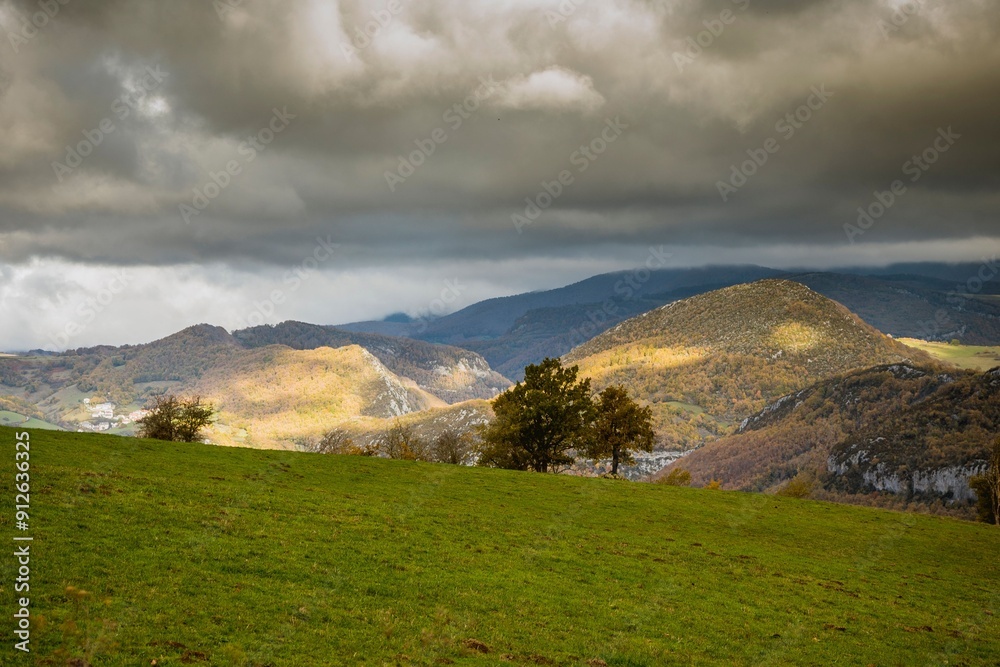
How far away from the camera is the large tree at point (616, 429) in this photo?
84.9 m

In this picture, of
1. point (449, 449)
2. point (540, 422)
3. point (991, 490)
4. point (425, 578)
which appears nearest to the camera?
point (425, 578)

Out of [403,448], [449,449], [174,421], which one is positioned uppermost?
[174,421]

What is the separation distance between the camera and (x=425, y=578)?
27781mm

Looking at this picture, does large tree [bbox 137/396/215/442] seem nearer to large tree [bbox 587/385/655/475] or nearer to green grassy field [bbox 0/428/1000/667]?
green grassy field [bbox 0/428/1000/667]

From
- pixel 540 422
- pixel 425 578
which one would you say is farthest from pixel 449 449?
pixel 425 578

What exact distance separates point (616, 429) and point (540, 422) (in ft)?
36.3

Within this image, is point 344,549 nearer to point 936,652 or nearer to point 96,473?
point 96,473

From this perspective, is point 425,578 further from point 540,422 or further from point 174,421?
point 174,421

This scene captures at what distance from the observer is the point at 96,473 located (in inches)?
1380


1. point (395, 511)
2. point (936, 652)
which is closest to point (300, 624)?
point (395, 511)

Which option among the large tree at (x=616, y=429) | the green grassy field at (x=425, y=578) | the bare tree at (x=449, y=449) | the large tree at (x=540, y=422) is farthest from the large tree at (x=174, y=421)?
the large tree at (x=616, y=429)

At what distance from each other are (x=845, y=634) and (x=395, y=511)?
79.6 feet

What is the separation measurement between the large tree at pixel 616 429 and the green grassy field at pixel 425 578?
33009mm

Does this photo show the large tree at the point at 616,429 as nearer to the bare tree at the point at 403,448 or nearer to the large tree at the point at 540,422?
the large tree at the point at 540,422
